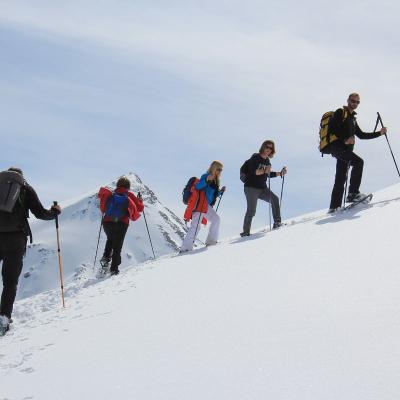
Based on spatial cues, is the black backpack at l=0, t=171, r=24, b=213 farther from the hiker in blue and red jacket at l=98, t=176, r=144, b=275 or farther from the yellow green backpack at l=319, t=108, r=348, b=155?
the yellow green backpack at l=319, t=108, r=348, b=155

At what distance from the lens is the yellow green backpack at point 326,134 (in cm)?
1151

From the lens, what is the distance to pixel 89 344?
563 centimetres

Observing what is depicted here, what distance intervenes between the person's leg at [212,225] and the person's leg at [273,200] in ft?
3.66

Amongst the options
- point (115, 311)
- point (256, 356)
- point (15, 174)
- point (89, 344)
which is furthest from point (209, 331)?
point (15, 174)

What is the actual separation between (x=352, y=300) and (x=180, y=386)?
201 cm

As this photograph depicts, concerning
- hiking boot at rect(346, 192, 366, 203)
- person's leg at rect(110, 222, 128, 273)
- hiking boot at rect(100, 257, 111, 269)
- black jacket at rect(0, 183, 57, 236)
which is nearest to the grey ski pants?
hiking boot at rect(346, 192, 366, 203)

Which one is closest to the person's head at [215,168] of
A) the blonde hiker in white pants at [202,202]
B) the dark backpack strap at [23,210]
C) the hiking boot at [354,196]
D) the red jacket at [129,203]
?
the blonde hiker in white pants at [202,202]

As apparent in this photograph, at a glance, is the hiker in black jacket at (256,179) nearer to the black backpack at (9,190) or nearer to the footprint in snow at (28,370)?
the black backpack at (9,190)

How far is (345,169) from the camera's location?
38.2 ft

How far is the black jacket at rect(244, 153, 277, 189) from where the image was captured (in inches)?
472

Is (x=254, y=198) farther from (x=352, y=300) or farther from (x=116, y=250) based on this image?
(x=352, y=300)

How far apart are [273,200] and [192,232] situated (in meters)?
1.97

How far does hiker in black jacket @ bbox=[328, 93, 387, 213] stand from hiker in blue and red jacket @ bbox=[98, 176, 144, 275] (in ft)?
14.8

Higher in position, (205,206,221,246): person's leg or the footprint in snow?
(205,206,221,246): person's leg
